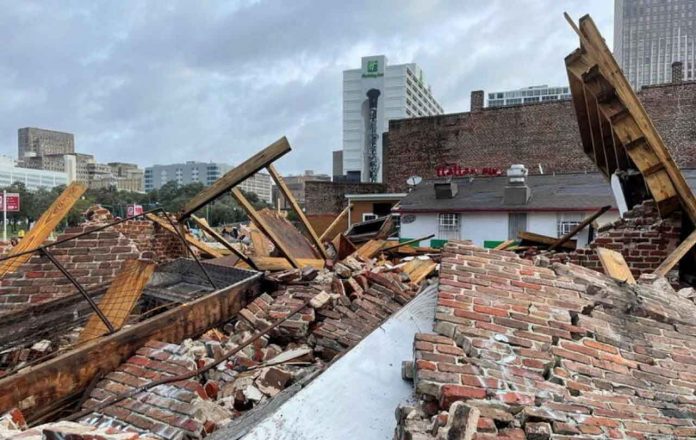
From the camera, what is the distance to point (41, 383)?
3.19 m

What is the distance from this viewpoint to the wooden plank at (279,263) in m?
A: 6.90

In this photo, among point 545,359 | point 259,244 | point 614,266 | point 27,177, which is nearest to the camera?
point 545,359

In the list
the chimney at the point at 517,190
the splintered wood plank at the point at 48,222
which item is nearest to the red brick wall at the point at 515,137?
the chimney at the point at 517,190

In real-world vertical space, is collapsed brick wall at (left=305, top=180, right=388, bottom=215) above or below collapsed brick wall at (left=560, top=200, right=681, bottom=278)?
above

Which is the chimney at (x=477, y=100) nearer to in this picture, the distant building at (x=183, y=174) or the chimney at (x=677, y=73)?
the chimney at (x=677, y=73)

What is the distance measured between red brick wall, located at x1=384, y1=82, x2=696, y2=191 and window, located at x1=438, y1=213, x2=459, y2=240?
841cm

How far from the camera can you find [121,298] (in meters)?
4.48

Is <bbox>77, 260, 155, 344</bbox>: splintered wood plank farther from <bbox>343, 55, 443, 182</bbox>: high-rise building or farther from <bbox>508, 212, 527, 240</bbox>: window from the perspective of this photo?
<bbox>343, 55, 443, 182</bbox>: high-rise building

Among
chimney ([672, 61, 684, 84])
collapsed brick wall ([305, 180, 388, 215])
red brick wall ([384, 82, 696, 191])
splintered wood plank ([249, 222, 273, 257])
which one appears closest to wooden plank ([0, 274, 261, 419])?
splintered wood plank ([249, 222, 273, 257])

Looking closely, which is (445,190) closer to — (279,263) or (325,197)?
(325,197)

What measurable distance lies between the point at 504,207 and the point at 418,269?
11129 millimetres

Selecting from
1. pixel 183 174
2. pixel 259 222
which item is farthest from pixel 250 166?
pixel 183 174

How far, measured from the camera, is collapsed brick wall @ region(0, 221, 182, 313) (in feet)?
18.1

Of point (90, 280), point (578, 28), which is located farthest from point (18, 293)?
point (578, 28)
